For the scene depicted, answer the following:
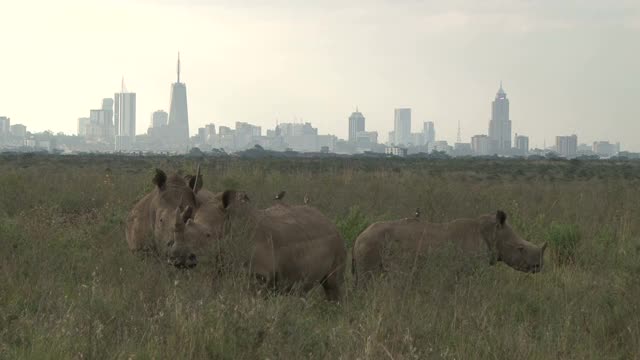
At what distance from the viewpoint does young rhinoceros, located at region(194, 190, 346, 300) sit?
22.4ft

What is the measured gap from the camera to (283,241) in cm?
715

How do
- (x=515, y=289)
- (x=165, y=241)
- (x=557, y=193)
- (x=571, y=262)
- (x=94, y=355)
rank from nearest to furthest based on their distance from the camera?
(x=94, y=355) → (x=165, y=241) → (x=515, y=289) → (x=571, y=262) → (x=557, y=193)

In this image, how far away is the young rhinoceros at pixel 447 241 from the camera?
8531 millimetres

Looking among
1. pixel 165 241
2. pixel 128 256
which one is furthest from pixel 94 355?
pixel 128 256

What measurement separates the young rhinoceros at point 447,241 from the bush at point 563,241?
101 inches

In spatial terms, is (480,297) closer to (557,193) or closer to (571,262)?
(571,262)

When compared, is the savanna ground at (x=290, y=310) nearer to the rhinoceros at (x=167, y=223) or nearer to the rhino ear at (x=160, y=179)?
the rhinoceros at (x=167, y=223)

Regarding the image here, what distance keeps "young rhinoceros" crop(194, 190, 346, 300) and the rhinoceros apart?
0.18 meters

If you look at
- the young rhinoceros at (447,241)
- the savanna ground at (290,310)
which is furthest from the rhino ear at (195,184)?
the young rhinoceros at (447,241)

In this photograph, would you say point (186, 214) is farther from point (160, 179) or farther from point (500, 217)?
point (500, 217)

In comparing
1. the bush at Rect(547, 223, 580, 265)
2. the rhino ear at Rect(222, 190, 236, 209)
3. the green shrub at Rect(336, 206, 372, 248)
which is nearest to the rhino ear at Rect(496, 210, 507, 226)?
the green shrub at Rect(336, 206, 372, 248)

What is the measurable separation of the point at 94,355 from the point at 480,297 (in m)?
3.81

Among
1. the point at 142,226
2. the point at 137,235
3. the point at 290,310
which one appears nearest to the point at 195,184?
the point at 142,226

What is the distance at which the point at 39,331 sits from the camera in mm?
5754
